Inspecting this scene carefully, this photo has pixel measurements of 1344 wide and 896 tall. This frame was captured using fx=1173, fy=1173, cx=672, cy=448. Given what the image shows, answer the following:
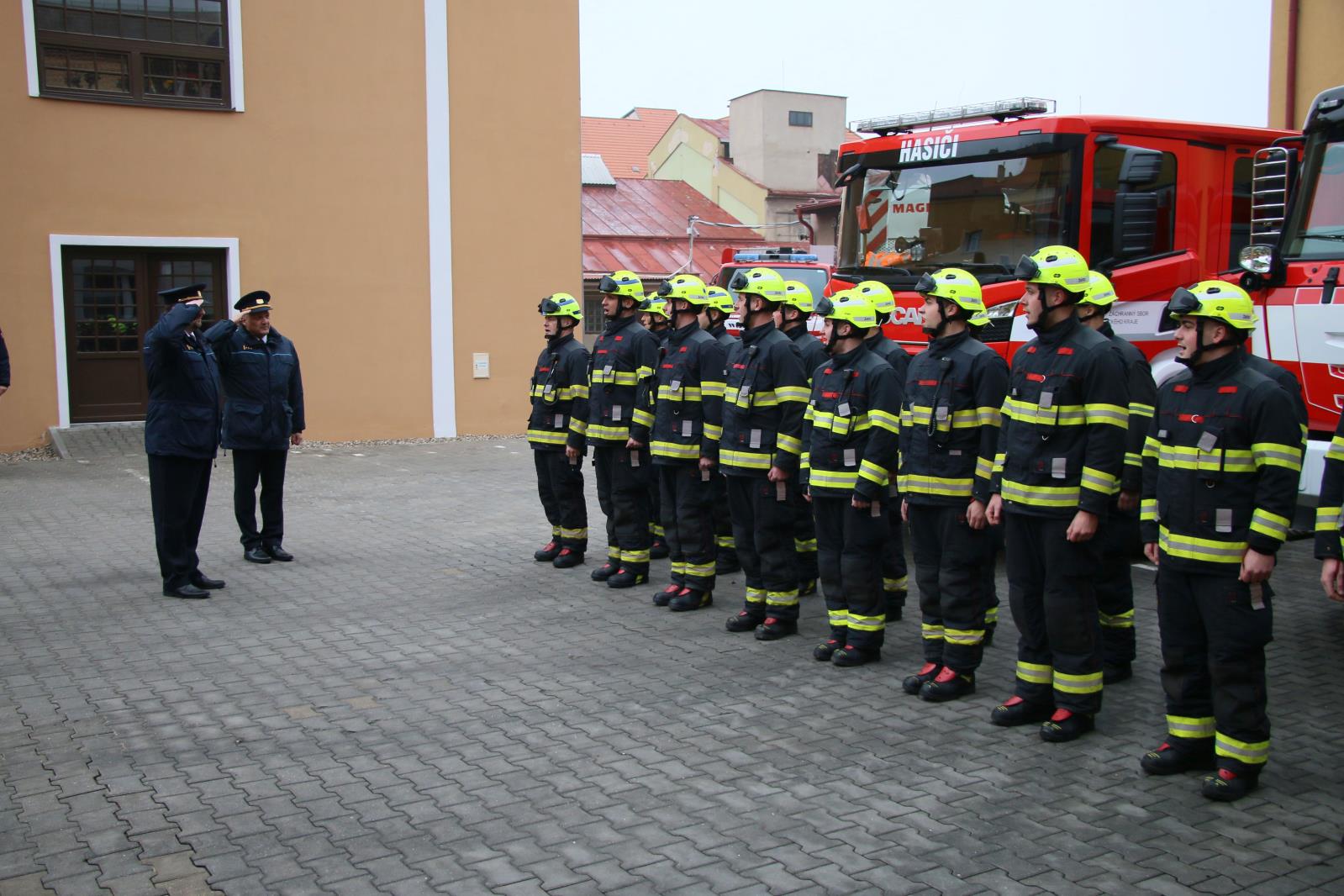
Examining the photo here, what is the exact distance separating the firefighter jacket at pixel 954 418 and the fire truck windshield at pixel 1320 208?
291cm

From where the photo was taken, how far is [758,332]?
7.55 metres

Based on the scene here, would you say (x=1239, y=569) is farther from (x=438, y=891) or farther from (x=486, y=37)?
(x=486, y=37)

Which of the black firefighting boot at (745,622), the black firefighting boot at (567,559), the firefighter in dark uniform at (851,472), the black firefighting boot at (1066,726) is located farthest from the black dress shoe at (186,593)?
the black firefighting boot at (1066,726)

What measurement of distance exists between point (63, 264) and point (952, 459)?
14.9 m

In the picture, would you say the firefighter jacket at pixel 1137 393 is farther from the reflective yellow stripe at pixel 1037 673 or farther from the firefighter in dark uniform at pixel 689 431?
the firefighter in dark uniform at pixel 689 431

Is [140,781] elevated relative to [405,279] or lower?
lower

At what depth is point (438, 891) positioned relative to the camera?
13.3ft

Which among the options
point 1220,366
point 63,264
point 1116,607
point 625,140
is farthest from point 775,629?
point 625,140

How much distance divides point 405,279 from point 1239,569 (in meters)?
15.7

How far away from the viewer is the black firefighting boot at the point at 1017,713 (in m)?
5.69

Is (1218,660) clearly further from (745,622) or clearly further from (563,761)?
(745,622)

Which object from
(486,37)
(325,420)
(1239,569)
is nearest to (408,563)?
(1239,569)

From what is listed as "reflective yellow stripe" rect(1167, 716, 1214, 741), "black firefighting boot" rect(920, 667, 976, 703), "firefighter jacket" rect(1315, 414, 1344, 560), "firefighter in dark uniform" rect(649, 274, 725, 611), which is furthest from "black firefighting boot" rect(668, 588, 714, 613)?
"firefighter jacket" rect(1315, 414, 1344, 560)

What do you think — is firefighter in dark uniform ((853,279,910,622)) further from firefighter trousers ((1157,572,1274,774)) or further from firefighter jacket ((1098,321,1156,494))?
firefighter trousers ((1157,572,1274,774))
